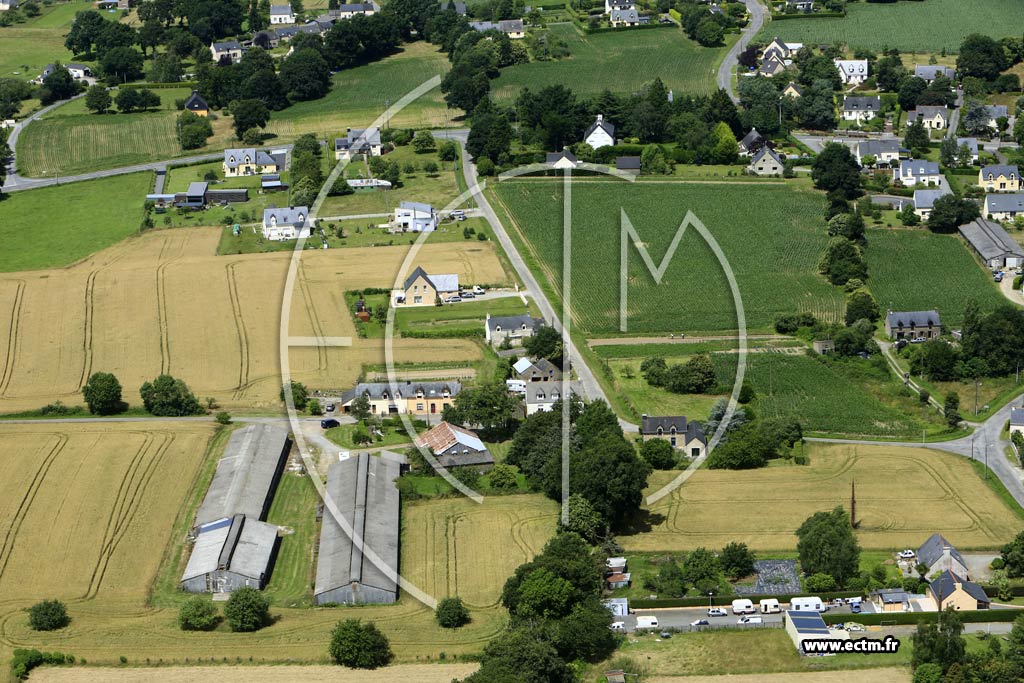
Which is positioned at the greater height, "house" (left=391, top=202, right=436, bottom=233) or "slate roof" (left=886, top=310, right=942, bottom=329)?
"slate roof" (left=886, top=310, right=942, bottom=329)

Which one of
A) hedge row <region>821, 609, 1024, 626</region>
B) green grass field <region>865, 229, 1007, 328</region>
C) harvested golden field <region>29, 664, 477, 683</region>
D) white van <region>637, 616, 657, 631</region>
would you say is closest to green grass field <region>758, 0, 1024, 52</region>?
green grass field <region>865, 229, 1007, 328</region>

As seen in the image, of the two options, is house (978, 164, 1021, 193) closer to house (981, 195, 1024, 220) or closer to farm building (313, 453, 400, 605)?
house (981, 195, 1024, 220)

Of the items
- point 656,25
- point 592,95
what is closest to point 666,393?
point 592,95

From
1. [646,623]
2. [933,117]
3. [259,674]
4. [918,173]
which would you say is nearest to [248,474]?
[259,674]

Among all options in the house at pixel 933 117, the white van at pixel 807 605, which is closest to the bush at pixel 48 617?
the white van at pixel 807 605

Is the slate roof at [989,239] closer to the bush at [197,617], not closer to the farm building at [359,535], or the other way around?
the farm building at [359,535]
